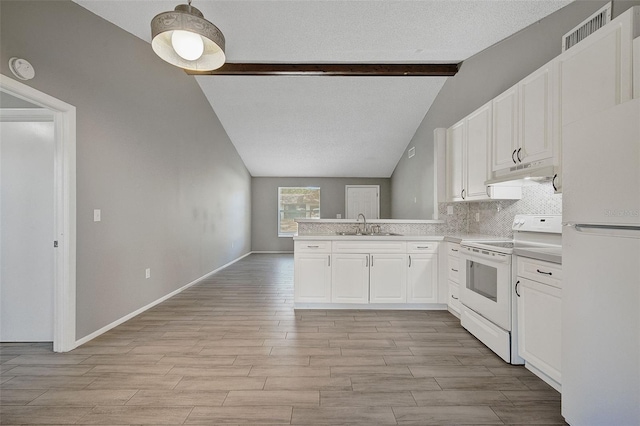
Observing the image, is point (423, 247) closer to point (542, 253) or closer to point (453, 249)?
point (453, 249)

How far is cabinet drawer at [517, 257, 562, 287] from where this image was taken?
1.83m

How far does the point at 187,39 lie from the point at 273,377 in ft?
8.03

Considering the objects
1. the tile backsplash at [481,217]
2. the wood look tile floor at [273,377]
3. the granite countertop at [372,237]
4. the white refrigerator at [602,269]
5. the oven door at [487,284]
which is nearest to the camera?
the white refrigerator at [602,269]

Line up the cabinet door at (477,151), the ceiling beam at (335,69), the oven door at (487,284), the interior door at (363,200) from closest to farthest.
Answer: the oven door at (487,284), the cabinet door at (477,151), the ceiling beam at (335,69), the interior door at (363,200)

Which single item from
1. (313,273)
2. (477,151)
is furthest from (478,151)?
(313,273)

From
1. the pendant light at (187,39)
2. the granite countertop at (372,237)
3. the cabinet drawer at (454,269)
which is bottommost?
the cabinet drawer at (454,269)

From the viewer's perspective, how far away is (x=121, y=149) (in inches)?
123

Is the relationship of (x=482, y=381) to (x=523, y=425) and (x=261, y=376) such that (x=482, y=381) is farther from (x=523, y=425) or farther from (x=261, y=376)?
(x=261, y=376)

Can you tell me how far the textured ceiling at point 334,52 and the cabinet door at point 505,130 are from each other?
82 cm

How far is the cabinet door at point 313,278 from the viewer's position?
356 cm

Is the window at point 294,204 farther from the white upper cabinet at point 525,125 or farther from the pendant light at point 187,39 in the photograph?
the pendant light at point 187,39

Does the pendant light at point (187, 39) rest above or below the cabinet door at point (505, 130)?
above

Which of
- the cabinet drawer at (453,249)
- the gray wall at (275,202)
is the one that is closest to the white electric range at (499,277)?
the cabinet drawer at (453,249)

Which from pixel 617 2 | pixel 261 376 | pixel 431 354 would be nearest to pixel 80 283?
pixel 261 376
